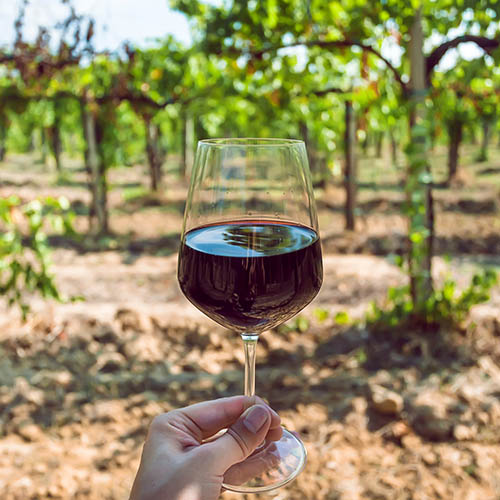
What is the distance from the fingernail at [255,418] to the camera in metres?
1.19

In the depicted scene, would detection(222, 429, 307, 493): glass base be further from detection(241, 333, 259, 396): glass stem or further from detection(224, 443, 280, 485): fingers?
detection(241, 333, 259, 396): glass stem

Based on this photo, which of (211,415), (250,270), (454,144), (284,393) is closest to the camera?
(250,270)

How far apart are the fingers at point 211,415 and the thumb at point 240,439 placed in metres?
0.07

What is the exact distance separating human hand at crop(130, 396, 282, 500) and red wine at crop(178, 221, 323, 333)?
24 cm

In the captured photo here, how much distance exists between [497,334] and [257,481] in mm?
2842

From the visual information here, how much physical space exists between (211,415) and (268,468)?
25 centimetres

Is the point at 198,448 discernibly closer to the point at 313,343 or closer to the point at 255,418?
the point at 255,418

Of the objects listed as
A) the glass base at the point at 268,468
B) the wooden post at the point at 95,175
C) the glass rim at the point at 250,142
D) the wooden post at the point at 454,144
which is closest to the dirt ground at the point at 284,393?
the glass base at the point at 268,468

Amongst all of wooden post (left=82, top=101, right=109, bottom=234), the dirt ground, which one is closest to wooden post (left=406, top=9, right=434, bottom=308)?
the dirt ground

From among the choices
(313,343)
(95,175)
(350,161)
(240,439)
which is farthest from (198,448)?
(95,175)

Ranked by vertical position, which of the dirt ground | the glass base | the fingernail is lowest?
the dirt ground

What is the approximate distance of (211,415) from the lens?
1.31m

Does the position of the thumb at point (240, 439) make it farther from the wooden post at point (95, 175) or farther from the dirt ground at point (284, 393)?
the wooden post at point (95, 175)

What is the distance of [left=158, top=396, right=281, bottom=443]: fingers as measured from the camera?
1.29m
